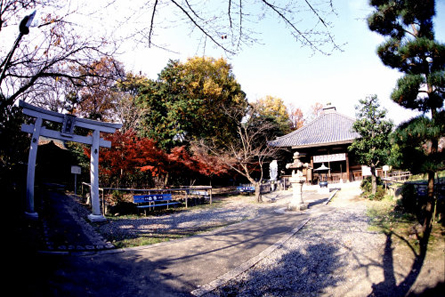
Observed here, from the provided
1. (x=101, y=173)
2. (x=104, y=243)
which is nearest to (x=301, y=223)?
(x=104, y=243)

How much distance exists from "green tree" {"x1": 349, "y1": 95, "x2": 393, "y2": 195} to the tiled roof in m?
6.83

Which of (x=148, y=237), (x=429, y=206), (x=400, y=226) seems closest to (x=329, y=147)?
(x=400, y=226)

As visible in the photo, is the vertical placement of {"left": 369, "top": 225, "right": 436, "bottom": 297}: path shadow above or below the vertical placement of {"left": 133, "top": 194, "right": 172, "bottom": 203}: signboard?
below

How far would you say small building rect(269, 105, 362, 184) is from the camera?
19.4m

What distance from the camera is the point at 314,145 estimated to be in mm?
19594

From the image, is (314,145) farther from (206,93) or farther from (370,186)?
(206,93)

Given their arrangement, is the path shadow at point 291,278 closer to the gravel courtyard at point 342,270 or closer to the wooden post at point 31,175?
the gravel courtyard at point 342,270

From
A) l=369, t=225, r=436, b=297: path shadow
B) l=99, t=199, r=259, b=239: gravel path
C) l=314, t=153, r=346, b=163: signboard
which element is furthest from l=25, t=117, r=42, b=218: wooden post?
l=314, t=153, r=346, b=163: signboard

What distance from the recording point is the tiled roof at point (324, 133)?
19016mm

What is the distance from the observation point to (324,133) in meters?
20.7

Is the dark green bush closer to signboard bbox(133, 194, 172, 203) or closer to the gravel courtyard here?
the gravel courtyard

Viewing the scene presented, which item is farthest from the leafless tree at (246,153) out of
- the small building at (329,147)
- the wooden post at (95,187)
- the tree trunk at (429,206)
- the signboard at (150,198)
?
the tree trunk at (429,206)

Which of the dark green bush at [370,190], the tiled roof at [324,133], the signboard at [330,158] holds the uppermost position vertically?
the tiled roof at [324,133]

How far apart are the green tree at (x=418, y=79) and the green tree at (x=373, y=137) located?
268 inches
